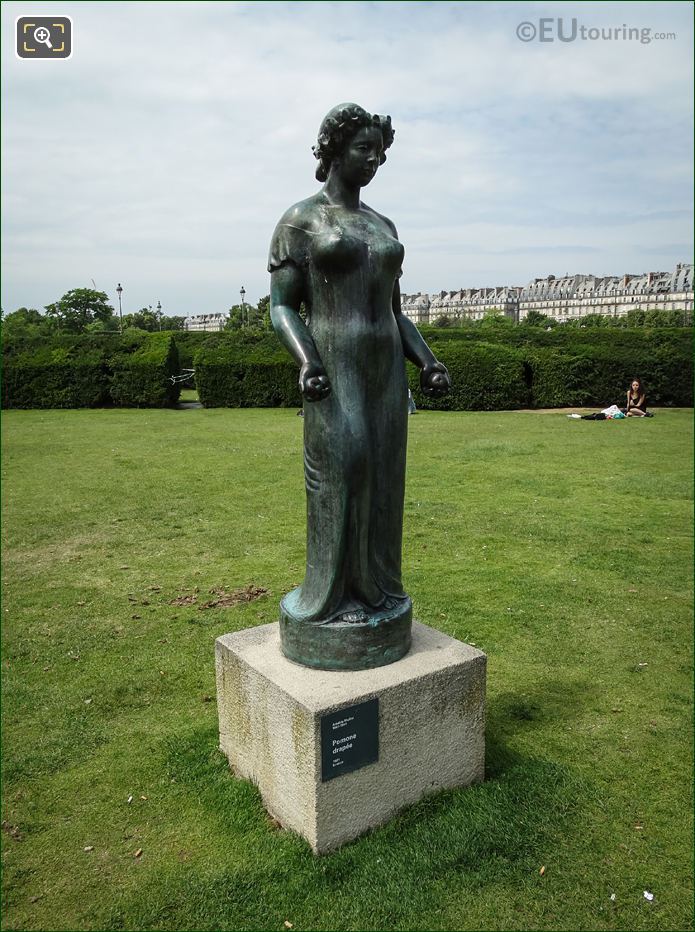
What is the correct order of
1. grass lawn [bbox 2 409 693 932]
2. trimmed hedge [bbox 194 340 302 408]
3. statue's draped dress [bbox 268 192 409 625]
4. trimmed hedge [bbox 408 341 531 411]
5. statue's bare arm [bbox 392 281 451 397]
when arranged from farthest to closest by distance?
trimmed hedge [bbox 194 340 302 408]
trimmed hedge [bbox 408 341 531 411]
statue's bare arm [bbox 392 281 451 397]
statue's draped dress [bbox 268 192 409 625]
grass lawn [bbox 2 409 693 932]

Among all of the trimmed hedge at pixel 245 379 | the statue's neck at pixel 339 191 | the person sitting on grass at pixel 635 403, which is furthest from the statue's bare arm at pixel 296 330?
the trimmed hedge at pixel 245 379

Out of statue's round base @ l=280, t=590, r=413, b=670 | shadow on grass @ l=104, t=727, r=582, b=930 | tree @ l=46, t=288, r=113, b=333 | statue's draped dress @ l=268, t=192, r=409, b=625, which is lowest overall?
shadow on grass @ l=104, t=727, r=582, b=930

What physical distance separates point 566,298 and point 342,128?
13513cm

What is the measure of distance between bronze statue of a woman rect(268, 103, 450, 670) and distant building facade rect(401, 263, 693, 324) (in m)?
108

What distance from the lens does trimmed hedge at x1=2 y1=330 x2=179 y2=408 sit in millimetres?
23703

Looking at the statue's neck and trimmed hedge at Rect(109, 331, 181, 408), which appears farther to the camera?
trimmed hedge at Rect(109, 331, 181, 408)

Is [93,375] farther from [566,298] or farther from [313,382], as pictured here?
[566,298]

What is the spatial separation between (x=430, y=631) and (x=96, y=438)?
1395cm

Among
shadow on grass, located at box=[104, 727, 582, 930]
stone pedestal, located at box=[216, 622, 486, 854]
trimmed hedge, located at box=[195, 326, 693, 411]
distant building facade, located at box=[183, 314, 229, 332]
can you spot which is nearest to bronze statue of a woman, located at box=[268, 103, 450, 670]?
stone pedestal, located at box=[216, 622, 486, 854]

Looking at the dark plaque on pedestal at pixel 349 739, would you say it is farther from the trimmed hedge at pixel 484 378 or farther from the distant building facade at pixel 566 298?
the distant building facade at pixel 566 298

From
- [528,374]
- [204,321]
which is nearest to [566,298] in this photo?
[204,321]

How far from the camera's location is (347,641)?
3420 mm

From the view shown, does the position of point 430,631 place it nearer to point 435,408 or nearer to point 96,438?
point 96,438

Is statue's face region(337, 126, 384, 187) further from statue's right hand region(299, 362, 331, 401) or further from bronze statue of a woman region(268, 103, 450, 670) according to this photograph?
statue's right hand region(299, 362, 331, 401)
